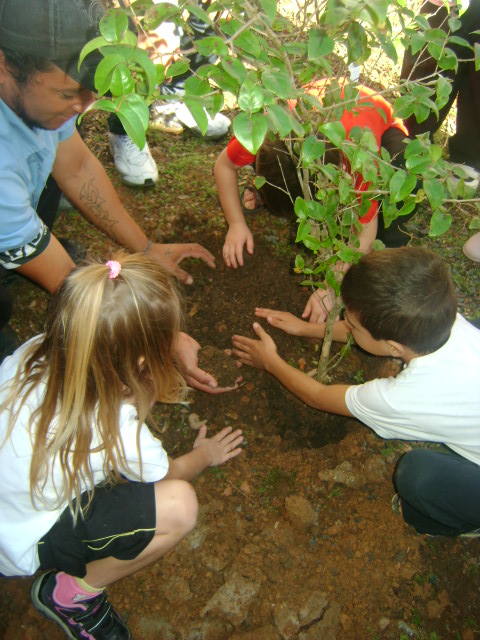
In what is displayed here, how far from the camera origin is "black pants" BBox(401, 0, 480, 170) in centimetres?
247

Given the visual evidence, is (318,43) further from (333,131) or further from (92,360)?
(92,360)

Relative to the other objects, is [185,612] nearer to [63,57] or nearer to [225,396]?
[225,396]

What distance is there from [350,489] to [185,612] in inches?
27.7

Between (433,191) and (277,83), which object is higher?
(277,83)

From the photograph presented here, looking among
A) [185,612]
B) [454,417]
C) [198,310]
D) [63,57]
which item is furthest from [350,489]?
[63,57]

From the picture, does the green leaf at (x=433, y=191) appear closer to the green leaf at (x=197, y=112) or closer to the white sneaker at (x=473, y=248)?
the green leaf at (x=197, y=112)

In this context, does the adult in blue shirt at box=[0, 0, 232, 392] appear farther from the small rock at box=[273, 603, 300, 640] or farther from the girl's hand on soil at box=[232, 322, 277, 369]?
the small rock at box=[273, 603, 300, 640]

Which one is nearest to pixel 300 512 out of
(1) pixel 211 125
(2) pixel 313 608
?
(2) pixel 313 608

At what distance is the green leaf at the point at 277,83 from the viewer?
74cm

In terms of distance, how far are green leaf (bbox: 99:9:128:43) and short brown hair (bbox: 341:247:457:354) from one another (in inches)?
37.8

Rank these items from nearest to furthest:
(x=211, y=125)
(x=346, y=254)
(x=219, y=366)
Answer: (x=346, y=254) → (x=219, y=366) → (x=211, y=125)

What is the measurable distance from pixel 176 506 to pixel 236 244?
47.3 inches

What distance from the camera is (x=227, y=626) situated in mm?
1492

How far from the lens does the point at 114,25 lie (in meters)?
0.68
